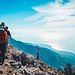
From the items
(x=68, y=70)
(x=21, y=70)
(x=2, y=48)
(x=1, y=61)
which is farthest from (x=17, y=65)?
(x=68, y=70)

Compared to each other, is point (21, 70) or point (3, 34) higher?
point (3, 34)

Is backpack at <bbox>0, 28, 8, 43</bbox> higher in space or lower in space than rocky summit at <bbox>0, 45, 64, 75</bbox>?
higher

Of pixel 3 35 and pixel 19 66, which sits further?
pixel 19 66

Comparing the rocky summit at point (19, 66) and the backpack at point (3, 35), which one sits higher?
the backpack at point (3, 35)

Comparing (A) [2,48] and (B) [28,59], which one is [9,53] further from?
(A) [2,48]

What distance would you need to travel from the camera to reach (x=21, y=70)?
3059cm

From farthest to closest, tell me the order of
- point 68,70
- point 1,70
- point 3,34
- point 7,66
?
point 68,70, point 7,66, point 1,70, point 3,34

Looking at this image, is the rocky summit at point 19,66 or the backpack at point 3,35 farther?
the rocky summit at point 19,66

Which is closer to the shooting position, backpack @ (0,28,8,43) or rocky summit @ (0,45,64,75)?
backpack @ (0,28,8,43)

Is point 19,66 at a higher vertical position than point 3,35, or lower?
lower

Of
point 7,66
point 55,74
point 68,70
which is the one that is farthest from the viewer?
point 68,70

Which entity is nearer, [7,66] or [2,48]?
[2,48]

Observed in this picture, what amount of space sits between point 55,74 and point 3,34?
15.8 m

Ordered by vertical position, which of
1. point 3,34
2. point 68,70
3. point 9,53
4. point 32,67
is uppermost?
point 3,34
